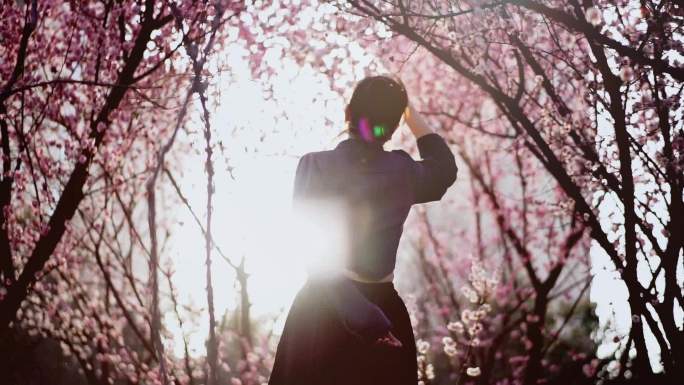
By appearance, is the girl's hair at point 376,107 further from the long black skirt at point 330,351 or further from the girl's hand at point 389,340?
the girl's hand at point 389,340

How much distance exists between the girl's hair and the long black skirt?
58 cm

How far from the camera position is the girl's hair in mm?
2562

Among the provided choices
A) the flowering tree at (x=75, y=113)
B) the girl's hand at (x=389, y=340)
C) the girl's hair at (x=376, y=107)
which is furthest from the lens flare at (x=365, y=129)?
the flowering tree at (x=75, y=113)

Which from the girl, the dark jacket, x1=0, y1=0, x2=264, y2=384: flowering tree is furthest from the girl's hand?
x1=0, y1=0, x2=264, y2=384: flowering tree

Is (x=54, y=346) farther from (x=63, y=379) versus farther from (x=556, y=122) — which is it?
(x=556, y=122)

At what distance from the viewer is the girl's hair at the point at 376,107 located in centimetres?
256

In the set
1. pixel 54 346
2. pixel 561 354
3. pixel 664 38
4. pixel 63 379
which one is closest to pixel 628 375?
pixel 561 354

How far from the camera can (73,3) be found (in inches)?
241

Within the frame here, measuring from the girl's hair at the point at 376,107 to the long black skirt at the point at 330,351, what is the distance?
58 cm

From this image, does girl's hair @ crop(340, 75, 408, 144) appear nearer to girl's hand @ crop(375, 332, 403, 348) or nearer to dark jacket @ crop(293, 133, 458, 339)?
dark jacket @ crop(293, 133, 458, 339)

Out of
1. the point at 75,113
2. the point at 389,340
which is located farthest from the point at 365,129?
the point at 75,113

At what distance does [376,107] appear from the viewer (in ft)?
8.44

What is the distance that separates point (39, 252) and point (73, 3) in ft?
8.16

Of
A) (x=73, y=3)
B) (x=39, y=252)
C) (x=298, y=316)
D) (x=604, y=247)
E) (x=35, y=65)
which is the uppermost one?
(x=73, y=3)
